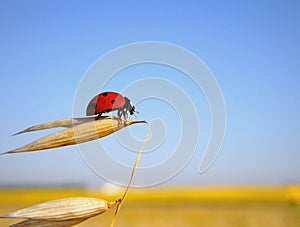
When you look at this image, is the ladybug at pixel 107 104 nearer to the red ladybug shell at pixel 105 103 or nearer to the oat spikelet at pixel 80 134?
the red ladybug shell at pixel 105 103

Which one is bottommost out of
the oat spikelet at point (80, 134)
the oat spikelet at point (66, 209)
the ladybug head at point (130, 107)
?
the oat spikelet at point (66, 209)

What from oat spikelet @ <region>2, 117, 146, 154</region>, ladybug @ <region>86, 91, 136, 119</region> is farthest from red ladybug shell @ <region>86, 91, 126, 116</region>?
oat spikelet @ <region>2, 117, 146, 154</region>

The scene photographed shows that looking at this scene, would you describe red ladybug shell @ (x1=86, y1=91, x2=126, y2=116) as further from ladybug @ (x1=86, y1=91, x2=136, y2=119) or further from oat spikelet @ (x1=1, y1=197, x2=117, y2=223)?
oat spikelet @ (x1=1, y1=197, x2=117, y2=223)

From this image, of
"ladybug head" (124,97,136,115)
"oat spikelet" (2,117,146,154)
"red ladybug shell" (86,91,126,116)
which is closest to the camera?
"oat spikelet" (2,117,146,154)

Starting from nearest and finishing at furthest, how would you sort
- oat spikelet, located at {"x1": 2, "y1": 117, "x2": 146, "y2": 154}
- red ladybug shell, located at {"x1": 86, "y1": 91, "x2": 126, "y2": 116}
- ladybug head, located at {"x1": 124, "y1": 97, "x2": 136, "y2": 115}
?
oat spikelet, located at {"x1": 2, "y1": 117, "x2": 146, "y2": 154} < red ladybug shell, located at {"x1": 86, "y1": 91, "x2": 126, "y2": 116} < ladybug head, located at {"x1": 124, "y1": 97, "x2": 136, "y2": 115}

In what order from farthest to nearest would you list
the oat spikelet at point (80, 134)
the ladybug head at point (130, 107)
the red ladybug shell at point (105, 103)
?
the ladybug head at point (130, 107), the red ladybug shell at point (105, 103), the oat spikelet at point (80, 134)

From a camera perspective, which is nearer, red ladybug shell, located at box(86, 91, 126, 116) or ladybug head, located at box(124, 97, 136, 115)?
red ladybug shell, located at box(86, 91, 126, 116)

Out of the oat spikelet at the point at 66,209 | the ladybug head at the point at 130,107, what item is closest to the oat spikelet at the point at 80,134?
the oat spikelet at the point at 66,209

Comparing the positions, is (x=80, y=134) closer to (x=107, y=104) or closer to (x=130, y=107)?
(x=107, y=104)
